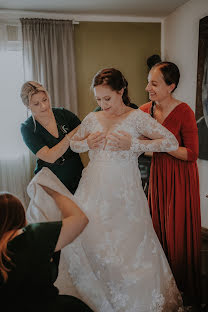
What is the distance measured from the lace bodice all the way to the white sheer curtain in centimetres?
237

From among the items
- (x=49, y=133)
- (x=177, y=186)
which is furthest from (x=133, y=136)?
(x=49, y=133)

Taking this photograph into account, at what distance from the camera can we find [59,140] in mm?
1944

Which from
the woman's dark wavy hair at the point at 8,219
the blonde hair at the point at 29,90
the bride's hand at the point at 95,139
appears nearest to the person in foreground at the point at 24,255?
the woman's dark wavy hair at the point at 8,219

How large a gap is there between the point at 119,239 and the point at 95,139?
0.59 m

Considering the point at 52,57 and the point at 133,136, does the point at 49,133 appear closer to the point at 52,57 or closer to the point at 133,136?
the point at 133,136

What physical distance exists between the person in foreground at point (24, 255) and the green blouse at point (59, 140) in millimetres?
878

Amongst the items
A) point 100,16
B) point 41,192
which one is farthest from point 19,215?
point 100,16

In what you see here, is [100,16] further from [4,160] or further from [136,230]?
[136,230]

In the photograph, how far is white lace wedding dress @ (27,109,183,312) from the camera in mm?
1529

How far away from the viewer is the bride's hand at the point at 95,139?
1624mm

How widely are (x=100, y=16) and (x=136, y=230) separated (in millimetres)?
3351

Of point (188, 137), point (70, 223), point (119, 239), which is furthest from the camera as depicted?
point (188, 137)

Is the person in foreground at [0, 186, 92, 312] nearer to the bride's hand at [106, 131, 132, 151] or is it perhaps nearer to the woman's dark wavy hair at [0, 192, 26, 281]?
the woman's dark wavy hair at [0, 192, 26, 281]

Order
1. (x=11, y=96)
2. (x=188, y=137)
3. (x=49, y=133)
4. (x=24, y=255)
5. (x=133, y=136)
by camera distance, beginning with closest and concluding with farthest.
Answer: (x=24, y=255) → (x=133, y=136) → (x=188, y=137) → (x=49, y=133) → (x=11, y=96)
